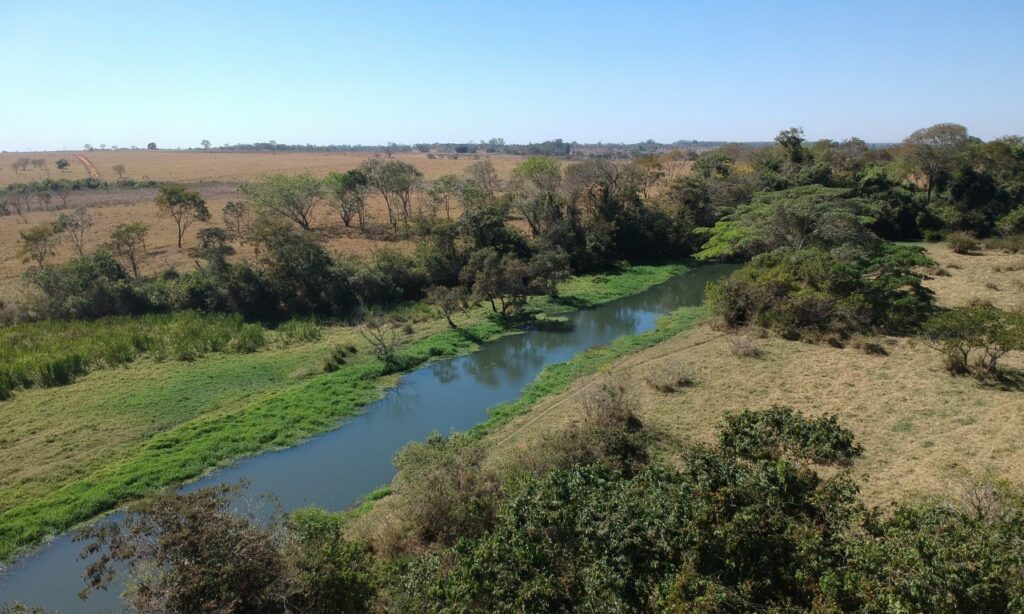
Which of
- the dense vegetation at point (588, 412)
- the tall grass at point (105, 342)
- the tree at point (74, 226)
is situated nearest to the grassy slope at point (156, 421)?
the dense vegetation at point (588, 412)

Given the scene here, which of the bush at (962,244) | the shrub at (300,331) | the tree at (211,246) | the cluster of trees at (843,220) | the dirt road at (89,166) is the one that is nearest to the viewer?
the cluster of trees at (843,220)

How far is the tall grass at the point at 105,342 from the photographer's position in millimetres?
20688

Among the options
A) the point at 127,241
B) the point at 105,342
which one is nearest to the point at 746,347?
the point at 105,342

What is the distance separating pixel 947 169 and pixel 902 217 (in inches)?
290

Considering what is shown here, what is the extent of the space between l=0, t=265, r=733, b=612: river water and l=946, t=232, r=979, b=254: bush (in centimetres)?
2330

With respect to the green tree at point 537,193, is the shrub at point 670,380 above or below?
below

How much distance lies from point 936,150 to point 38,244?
61.9m

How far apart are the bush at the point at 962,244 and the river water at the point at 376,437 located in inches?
917

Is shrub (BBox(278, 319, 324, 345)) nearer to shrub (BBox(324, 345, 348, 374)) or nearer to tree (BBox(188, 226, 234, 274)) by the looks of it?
shrub (BBox(324, 345, 348, 374))

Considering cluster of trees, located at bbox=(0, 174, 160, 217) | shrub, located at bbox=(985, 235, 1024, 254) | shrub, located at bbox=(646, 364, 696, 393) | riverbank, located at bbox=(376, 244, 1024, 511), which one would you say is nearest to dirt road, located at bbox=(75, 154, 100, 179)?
cluster of trees, located at bbox=(0, 174, 160, 217)

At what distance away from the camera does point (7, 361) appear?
21250 millimetres

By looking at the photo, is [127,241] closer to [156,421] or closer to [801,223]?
[156,421]

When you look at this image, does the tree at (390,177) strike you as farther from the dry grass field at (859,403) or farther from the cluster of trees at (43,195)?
the cluster of trees at (43,195)

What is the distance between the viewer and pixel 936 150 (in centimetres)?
4525
